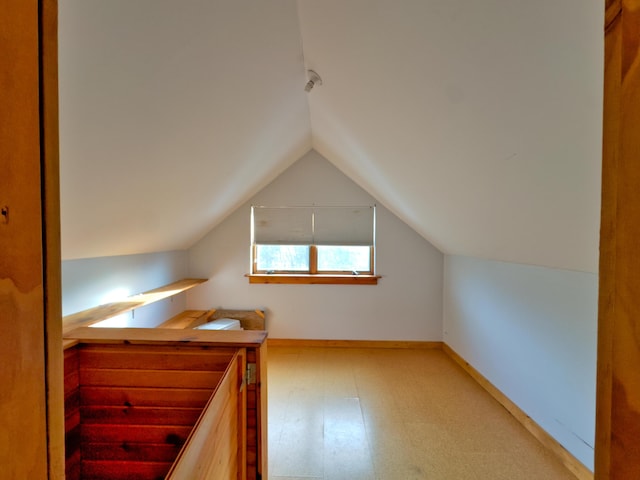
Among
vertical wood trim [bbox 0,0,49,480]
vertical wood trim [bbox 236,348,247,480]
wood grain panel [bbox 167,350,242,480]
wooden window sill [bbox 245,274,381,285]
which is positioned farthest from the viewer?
wooden window sill [bbox 245,274,381,285]

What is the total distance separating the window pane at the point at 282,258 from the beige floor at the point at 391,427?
3.60 feet

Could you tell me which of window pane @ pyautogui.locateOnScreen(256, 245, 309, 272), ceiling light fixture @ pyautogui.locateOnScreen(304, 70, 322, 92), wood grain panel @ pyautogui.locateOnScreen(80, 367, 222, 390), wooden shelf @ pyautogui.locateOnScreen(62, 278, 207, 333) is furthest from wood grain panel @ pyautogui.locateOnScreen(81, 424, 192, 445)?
window pane @ pyautogui.locateOnScreen(256, 245, 309, 272)

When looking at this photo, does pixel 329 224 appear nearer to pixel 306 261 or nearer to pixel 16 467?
pixel 306 261

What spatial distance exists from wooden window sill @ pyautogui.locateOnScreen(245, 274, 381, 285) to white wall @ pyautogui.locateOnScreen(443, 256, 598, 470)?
108 cm

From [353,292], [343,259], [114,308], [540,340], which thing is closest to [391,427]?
[540,340]

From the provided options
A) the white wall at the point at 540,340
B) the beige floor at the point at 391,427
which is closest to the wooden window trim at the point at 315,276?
the beige floor at the point at 391,427

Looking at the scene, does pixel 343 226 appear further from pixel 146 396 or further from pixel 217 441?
pixel 217 441

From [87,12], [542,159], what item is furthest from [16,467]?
[542,159]

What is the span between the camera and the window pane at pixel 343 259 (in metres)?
3.31

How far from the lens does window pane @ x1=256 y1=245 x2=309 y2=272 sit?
3.33m

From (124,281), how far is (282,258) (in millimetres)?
1612

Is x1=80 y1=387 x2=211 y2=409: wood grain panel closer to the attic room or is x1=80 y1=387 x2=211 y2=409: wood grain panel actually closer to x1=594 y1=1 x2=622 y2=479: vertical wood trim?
the attic room

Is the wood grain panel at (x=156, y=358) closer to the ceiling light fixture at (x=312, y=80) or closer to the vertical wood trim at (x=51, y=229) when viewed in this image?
the vertical wood trim at (x=51, y=229)

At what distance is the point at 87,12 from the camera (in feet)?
2.40
